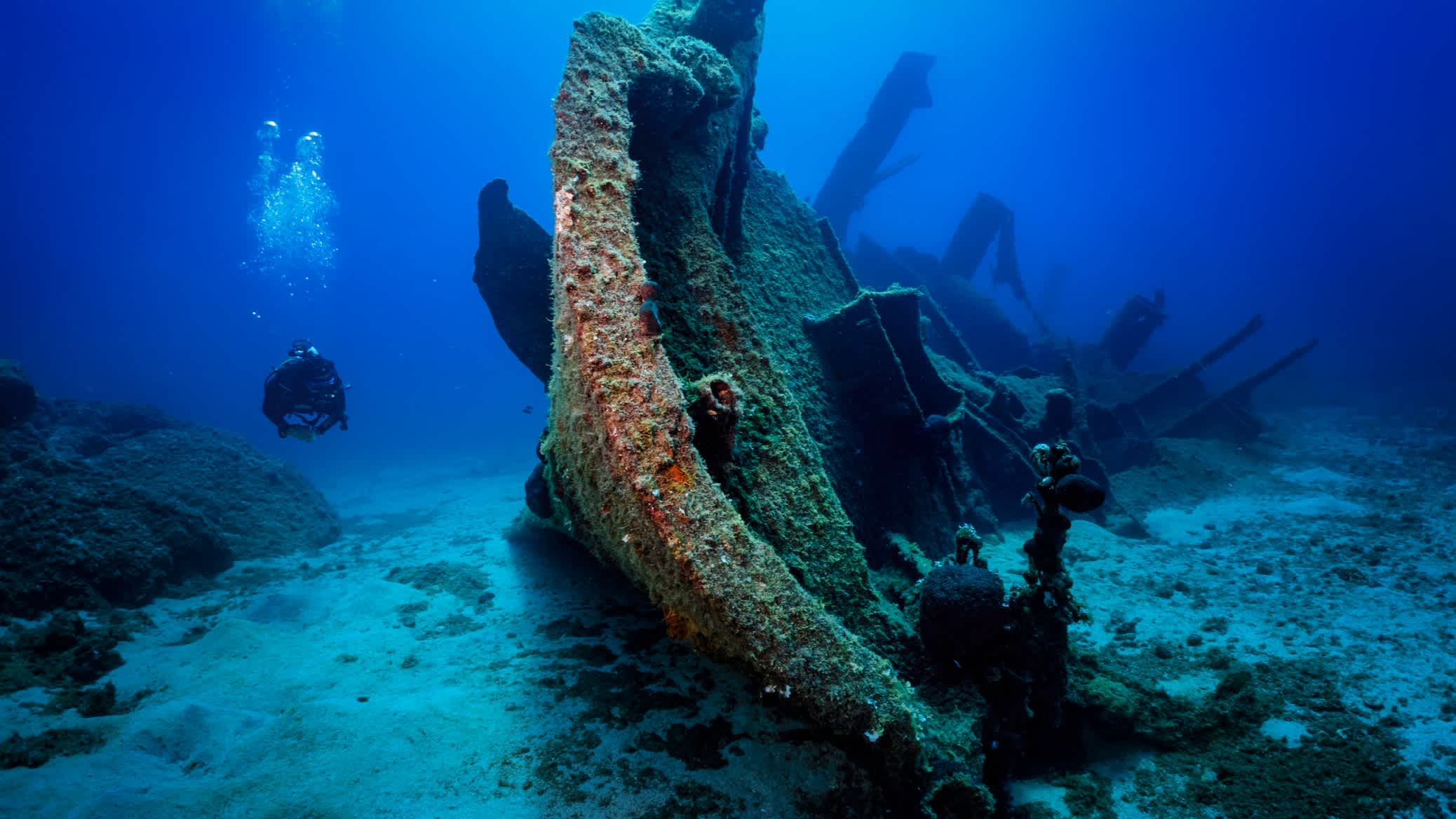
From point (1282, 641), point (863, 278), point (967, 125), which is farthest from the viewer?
point (967, 125)

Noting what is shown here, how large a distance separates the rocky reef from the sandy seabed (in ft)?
1.70

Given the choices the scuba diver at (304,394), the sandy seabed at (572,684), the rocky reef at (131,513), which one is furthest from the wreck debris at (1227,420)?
the rocky reef at (131,513)

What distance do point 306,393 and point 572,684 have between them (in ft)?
25.1

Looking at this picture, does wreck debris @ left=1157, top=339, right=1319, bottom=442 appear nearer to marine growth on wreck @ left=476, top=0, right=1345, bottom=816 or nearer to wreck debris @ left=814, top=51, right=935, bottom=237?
marine growth on wreck @ left=476, top=0, right=1345, bottom=816

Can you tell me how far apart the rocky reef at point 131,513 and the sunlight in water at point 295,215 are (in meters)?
135

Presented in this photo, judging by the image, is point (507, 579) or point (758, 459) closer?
point (758, 459)

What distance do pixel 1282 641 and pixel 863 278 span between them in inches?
515

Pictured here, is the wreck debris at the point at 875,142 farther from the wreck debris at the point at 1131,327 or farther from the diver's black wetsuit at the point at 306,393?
the diver's black wetsuit at the point at 306,393

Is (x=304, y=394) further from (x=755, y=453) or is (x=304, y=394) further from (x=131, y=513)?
(x=755, y=453)

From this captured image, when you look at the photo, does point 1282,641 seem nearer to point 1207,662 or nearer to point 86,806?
point 1207,662

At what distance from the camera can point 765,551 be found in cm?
197

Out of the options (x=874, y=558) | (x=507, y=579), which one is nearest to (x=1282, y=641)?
(x=874, y=558)

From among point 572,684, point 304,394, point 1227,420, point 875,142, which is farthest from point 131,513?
point 875,142

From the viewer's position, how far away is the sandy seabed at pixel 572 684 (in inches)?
80.7
